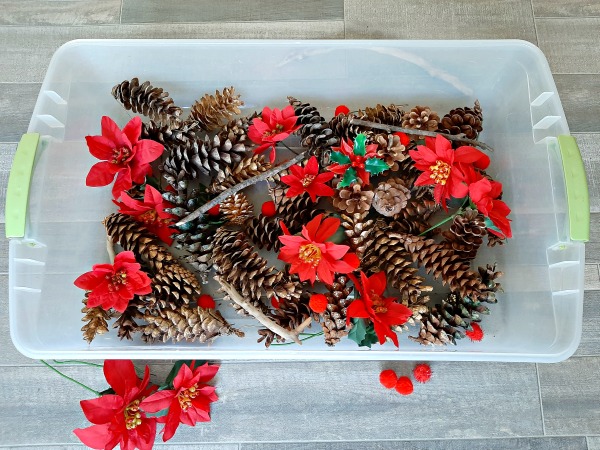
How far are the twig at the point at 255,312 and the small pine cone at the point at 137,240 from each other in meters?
0.08

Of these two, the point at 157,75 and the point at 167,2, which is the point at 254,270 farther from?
the point at 167,2

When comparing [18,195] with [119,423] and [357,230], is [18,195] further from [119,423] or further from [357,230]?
[357,230]

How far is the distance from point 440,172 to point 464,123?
0.10m

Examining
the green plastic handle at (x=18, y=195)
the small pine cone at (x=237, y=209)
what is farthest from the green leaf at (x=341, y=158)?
the green plastic handle at (x=18, y=195)

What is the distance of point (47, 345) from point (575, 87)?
2.67ft

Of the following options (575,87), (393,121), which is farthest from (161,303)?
(575,87)

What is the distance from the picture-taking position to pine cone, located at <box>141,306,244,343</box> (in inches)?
24.5

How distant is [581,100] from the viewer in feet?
2.65

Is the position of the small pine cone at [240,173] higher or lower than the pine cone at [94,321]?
higher

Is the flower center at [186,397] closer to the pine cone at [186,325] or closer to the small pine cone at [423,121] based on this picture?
the pine cone at [186,325]

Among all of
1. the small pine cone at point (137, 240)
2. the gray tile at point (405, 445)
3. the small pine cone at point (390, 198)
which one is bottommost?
the gray tile at point (405, 445)

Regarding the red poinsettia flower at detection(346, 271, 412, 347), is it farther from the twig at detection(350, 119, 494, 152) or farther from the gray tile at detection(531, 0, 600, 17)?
the gray tile at detection(531, 0, 600, 17)

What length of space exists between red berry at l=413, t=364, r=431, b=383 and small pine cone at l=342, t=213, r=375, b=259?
0.19 m

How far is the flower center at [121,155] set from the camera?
2.14ft
